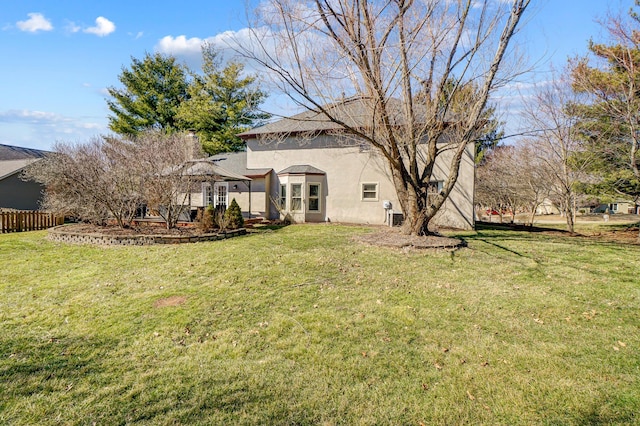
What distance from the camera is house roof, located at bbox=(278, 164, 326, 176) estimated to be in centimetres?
1540

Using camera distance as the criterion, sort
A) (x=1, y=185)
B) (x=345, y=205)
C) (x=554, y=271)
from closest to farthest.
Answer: (x=554, y=271), (x=345, y=205), (x=1, y=185)

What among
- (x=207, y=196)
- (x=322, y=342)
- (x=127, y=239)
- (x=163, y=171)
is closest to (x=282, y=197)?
(x=207, y=196)

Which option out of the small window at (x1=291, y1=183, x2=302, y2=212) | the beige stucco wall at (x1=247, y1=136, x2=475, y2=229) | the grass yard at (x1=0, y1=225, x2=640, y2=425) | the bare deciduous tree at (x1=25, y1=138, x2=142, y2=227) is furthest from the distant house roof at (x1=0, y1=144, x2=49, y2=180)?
the small window at (x1=291, y1=183, x2=302, y2=212)

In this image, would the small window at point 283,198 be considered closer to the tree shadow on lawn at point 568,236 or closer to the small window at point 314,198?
the small window at point 314,198

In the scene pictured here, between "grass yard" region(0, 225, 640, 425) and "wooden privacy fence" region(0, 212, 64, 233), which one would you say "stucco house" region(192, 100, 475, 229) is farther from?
"grass yard" region(0, 225, 640, 425)

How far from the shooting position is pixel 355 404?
2.79m

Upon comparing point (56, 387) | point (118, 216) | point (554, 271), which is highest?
point (118, 216)

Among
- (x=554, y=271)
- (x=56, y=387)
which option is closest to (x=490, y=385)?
(x=56, y=387)

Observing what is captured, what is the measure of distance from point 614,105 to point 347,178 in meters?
9.92

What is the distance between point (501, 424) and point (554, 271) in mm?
5357


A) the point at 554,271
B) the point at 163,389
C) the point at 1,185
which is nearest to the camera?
the point at 163,389

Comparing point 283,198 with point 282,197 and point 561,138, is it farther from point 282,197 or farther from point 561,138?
point 561,138

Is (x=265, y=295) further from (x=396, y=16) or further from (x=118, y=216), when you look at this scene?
(x=118, y=216)

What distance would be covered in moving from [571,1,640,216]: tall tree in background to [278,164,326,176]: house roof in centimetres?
1073
